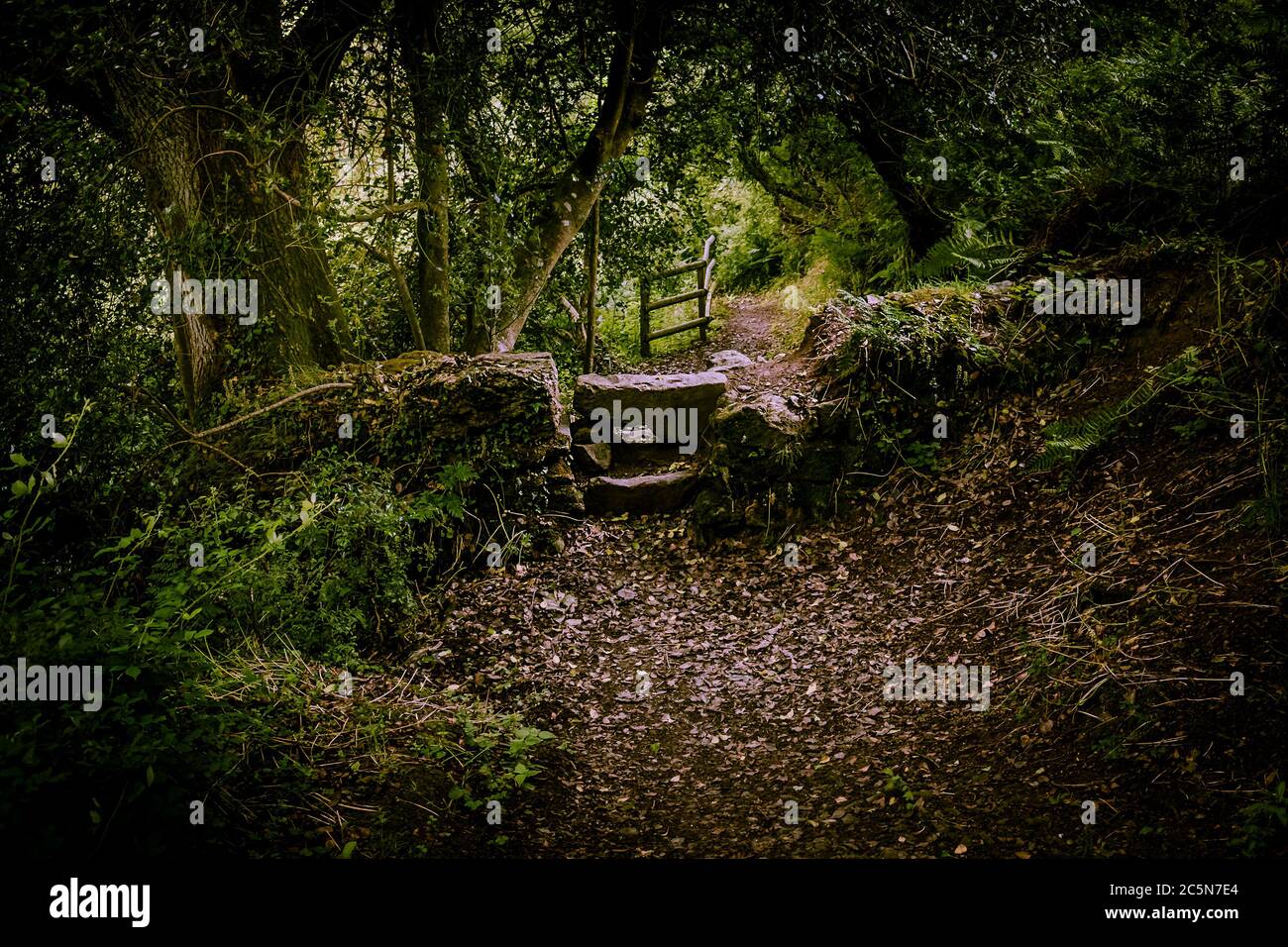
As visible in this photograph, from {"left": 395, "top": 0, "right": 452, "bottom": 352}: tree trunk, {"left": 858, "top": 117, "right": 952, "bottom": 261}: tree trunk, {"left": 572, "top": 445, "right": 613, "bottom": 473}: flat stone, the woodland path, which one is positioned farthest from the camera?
{"left": 858, "top": 117, "right": 952, "bottom": 261}: tree trunk

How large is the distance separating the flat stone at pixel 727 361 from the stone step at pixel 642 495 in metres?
3.85

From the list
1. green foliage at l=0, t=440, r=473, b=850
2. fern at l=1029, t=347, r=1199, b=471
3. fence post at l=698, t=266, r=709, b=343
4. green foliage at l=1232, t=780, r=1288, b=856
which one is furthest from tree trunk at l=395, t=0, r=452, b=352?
fence post at l=698, t=266, r=709, b=343

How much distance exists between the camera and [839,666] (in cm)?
555

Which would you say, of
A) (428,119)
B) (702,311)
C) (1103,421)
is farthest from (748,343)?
(1103,421)

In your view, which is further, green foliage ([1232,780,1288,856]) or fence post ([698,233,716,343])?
fence post ([698,233,716,343])

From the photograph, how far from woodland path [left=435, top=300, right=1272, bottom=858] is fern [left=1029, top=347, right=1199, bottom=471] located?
0.29m

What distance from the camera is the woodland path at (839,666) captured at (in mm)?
3867

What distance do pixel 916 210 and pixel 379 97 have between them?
21.8ft

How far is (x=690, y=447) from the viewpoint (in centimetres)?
879

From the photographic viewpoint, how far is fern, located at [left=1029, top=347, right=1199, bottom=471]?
562 cm

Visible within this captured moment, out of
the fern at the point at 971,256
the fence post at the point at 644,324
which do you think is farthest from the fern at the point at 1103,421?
the fence post at the point at 644,324

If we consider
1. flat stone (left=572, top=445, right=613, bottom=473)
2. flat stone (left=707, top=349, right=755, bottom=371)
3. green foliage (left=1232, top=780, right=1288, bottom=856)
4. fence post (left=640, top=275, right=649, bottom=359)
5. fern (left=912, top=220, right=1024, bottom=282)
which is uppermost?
fence post (left=640, top=275, right=649, bottom=359)

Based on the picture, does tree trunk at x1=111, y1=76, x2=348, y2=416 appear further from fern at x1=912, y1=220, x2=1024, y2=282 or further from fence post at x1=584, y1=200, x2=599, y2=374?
fern at x1=912, y1=220, x2=1024, y2=282
